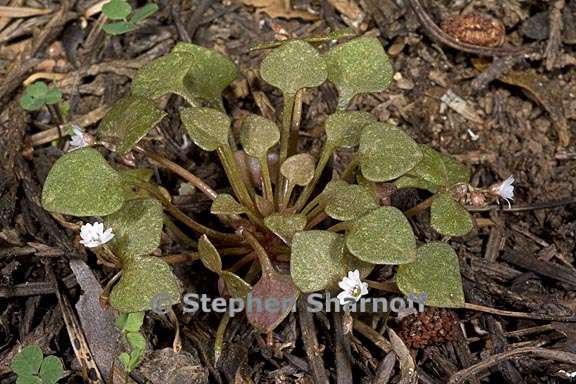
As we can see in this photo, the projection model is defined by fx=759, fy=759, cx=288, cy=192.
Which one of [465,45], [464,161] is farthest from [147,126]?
Answer: [465,45]

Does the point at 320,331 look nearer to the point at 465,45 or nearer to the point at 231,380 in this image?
the point at 231,380

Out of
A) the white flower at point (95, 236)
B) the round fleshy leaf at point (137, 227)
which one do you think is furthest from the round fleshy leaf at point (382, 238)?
the white flower at point (95, 236)

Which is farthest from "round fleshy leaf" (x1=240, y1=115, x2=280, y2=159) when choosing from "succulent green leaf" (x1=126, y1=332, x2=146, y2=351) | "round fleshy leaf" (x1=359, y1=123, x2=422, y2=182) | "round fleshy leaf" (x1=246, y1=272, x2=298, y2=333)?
"succulent green leaf" (x1=126, y1=332, x2=146, y2=351)

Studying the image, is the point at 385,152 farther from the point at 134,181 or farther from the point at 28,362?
the point at 28,362

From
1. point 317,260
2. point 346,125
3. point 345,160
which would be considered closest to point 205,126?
point 346,125

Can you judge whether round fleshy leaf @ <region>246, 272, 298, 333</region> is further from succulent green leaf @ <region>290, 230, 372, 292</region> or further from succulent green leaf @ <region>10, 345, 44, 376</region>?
succulent green leaf @ <region>10, 345, 44, 376</region>
